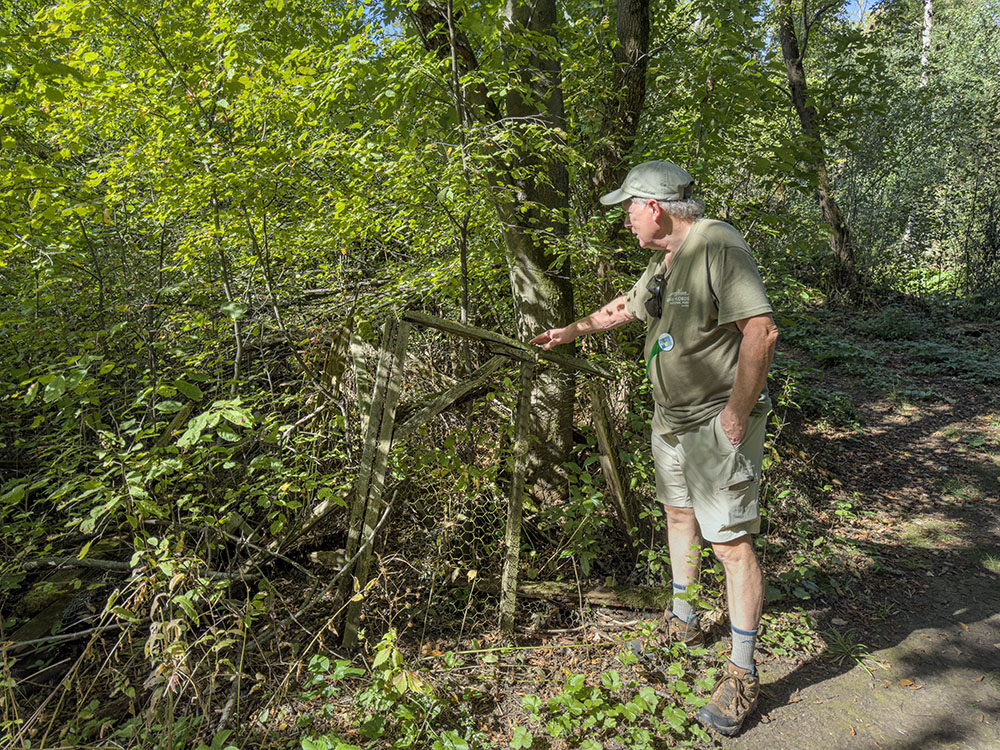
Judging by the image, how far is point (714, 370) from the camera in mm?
2426

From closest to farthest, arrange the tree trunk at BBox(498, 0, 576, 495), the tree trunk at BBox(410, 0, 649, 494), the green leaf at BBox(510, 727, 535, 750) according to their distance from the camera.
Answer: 1. the green leaf at BBox(510, 727, 535, 750)
2. the tree trunk at BBox(410, 0, 649, 494)
3. the tree trunk at BBox(498, 0, 576, 495)

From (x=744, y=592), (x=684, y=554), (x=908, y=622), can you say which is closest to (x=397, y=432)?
(x=684, y=554)

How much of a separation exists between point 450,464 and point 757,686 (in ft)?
5.61

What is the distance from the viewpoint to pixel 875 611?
3350 mm

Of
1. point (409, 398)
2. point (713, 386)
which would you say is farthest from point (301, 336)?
point (713, 386)

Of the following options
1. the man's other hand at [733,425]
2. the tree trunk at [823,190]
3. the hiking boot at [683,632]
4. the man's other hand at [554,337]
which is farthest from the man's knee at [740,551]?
the tree trunk at [823,190]

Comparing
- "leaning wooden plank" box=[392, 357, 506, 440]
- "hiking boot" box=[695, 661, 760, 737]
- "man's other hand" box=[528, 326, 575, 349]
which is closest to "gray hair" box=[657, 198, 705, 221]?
"man's other hand" box=[528, 326, 575, 349]

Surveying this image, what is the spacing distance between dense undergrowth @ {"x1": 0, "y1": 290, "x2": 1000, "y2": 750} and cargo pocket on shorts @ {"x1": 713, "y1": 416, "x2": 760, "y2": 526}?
0.60 m

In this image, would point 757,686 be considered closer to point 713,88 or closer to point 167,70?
point 713,88

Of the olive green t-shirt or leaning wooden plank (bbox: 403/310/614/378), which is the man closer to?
the olive green t-shirt

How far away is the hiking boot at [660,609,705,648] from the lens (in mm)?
2896

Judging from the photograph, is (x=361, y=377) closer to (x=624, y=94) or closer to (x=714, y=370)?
(x=714, y=370)

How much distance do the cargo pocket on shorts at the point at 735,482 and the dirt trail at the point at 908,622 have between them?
0.95 m

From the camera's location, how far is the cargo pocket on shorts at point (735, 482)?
2430 mm
